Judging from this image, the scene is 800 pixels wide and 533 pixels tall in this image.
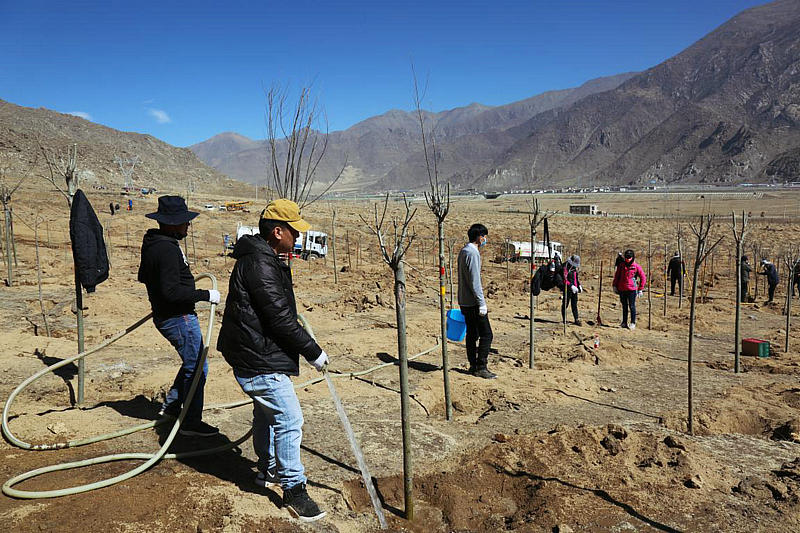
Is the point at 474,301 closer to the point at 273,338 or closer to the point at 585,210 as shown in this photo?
the point at 273,338

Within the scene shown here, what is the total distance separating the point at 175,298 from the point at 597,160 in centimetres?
17241

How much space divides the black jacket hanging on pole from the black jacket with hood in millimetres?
805

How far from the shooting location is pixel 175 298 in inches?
156

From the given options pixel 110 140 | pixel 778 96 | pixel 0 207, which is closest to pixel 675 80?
pixel 778 96

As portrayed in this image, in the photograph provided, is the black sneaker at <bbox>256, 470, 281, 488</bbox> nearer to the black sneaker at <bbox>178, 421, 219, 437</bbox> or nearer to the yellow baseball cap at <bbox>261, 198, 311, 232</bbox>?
the black sneaker at <bbox>178, 421, 219, 437</bbox>

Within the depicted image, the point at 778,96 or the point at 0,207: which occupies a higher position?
the point at 778,96

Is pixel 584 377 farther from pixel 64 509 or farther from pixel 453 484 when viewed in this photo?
pixel 64 509

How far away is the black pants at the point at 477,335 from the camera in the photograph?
21.0 ft

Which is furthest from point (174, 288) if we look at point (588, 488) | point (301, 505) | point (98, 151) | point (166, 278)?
point (98, 151)

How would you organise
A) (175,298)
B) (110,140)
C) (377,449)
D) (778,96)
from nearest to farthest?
1. (175,298)
2. (377,449)
3. (110,140)
4. (778,96)

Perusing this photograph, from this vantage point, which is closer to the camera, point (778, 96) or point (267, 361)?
point (267, 361)

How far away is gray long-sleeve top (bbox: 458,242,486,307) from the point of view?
616 centimetres

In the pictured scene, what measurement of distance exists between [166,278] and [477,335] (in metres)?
3.91

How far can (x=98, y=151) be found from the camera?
6912 cm
